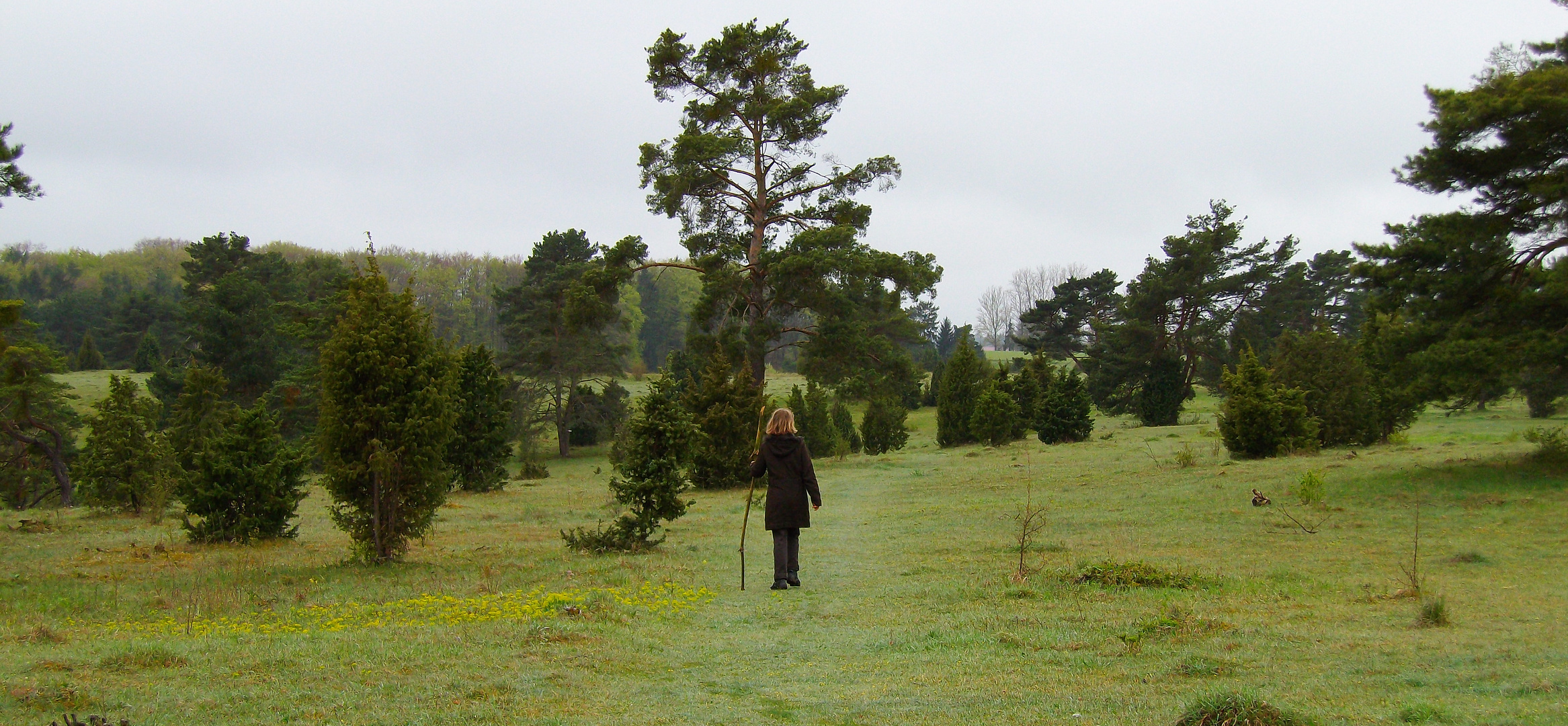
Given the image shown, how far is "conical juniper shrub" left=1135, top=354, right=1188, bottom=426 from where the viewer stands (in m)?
48.0

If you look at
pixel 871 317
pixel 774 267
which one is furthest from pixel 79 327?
pixel 774 267

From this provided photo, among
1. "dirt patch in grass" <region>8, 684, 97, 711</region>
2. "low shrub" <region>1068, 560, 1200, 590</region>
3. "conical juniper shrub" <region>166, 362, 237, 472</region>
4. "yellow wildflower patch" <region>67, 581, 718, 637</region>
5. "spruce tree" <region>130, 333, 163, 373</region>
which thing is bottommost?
"low shrub" <region>1068, 560, 1200, 590</region>

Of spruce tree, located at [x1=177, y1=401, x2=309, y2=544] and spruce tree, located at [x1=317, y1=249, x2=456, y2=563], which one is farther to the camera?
spruce tree, located at [x1=177, y1=401, x2=309, y2=544]

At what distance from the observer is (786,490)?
9.79 meters

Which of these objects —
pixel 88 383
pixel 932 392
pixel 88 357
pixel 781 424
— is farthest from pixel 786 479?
pixel 88 357

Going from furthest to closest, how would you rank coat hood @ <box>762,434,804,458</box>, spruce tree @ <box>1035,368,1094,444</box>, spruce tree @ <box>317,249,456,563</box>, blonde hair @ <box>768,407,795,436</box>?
1. spruce tree @ <box>1035,368,1094,444</box>
2. spruce tree @ <box>317,249,456,563</box>
3. blonde hair @ <box>768,407,795,436</box>
4. coat hood @ <box>762,434,804,458</box>

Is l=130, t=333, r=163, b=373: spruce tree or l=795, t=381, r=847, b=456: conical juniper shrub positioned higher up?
l=130, t=333, r=163, b=373: spruce tree

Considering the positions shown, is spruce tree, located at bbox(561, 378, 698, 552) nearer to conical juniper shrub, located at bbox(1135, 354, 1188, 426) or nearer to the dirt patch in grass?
the dirt patch in grass

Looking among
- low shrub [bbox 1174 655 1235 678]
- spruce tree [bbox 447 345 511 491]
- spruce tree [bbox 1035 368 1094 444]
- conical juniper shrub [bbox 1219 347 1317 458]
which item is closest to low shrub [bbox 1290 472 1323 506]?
conical juniper shrub [bbox 1219 347 1317 458]

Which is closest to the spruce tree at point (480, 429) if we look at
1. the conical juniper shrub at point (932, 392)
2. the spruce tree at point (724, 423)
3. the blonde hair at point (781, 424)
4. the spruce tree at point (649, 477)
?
the spruce tree at point (724, 423)

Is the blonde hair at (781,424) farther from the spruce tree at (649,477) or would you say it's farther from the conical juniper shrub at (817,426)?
the conical juniper shrub at (817,426)

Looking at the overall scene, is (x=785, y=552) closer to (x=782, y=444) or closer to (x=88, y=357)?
(x=782, y=444)

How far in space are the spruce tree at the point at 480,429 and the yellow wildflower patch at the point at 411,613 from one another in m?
16.8

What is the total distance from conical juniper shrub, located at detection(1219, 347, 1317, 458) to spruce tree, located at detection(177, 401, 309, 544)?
20.8m
